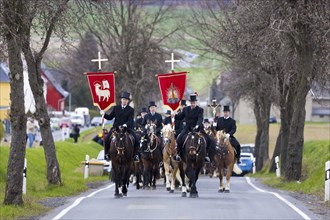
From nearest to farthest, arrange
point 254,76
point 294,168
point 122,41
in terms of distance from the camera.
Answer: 1. point 294,168
2. point 254,76
3. point 122,41

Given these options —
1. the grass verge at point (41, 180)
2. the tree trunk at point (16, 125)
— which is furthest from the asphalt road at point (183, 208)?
Result: the tree trunk at point (16, 125)

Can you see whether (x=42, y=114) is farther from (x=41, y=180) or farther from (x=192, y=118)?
(x=192, y=118)

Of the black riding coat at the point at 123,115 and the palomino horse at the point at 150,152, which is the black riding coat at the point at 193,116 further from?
the palomino horse at the point at 150,152

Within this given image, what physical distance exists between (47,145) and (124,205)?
8.46 metres

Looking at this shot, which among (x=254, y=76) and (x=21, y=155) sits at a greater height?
(x=254, y=76)

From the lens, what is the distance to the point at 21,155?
20969 millimetres

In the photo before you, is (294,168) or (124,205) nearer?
(124,205)

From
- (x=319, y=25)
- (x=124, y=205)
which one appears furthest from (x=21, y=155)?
(x=319, y=25)

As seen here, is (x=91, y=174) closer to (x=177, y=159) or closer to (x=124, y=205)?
(x=177, y=159)

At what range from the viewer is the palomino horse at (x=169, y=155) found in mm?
26266

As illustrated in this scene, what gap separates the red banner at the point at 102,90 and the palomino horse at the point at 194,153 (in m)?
4.56

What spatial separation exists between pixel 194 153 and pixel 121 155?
75.3 inches

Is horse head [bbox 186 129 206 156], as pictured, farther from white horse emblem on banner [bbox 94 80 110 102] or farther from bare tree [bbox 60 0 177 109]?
bare tree [bbox 60 0 177 109]

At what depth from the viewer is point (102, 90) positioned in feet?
94.6
